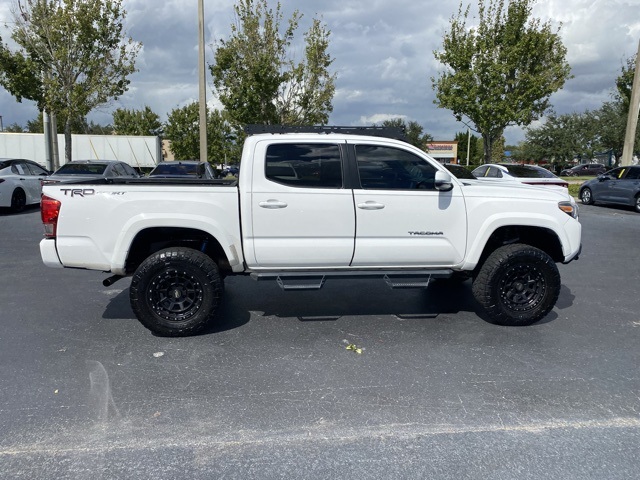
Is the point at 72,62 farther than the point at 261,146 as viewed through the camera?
Yes

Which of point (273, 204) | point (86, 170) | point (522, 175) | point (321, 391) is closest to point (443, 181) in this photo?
point (273, 204)

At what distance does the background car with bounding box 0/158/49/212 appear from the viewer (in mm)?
13008

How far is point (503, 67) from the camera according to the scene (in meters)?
19.3

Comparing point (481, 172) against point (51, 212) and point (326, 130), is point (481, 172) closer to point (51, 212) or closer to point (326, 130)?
point (326, 130)

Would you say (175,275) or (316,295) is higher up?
(175,275)

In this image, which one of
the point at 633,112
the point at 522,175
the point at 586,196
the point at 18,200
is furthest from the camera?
the point at 633,112

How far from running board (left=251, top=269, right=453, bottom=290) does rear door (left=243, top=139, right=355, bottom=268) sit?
0.09 meters

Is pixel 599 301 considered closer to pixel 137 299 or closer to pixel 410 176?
pixel 410 176

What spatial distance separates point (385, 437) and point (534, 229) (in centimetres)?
314

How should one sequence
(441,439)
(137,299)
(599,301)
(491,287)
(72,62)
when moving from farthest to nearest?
(72,62) → (599,301) → (491,287) → (137,299) → (441,439)

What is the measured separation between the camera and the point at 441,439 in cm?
312

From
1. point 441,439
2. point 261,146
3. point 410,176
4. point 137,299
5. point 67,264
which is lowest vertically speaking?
point 441,439

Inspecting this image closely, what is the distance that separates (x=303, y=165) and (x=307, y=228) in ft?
2.09

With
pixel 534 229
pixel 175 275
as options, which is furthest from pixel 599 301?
pixel 175 275
